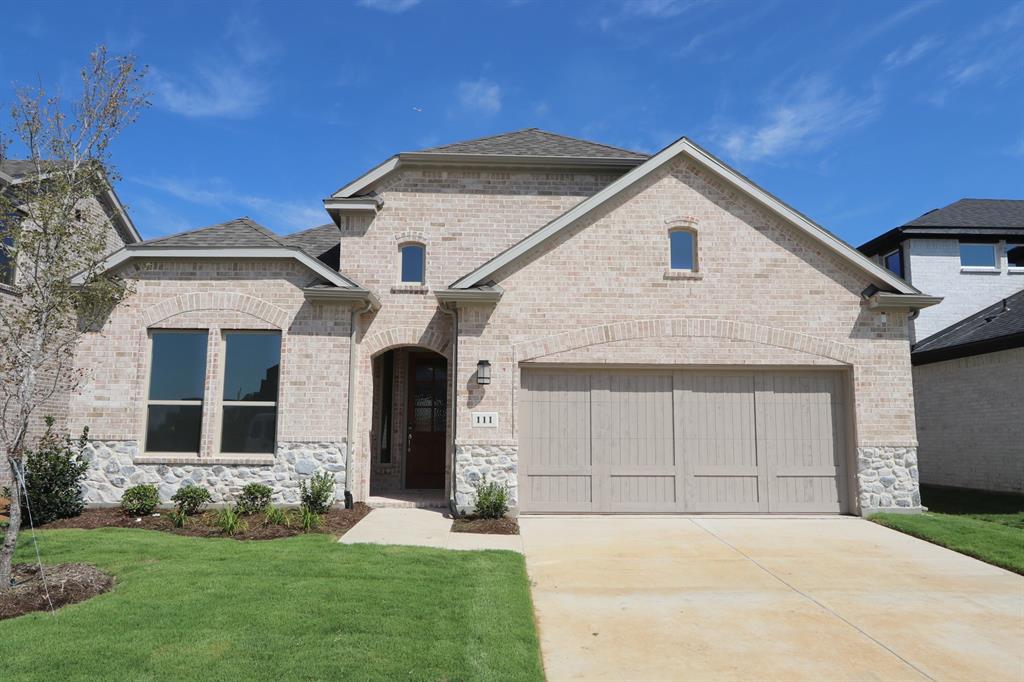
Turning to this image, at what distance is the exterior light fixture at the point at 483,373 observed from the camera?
11.0m

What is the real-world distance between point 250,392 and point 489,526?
482 cm

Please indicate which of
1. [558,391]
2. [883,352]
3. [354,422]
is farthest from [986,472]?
[354,422]

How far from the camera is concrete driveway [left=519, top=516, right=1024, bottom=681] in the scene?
5.09 meters

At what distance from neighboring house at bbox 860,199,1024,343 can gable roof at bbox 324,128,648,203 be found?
9708mm

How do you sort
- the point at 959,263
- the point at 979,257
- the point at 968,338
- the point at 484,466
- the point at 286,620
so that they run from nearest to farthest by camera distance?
the point at 286,620 → the point at 484,466 → the point at 968,338 → the point at 959,263 → the point at 979,257

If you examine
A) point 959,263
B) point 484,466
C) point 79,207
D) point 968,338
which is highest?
point 959,263

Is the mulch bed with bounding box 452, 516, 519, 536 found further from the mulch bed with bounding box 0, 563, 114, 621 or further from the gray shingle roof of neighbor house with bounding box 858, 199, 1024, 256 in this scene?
the gray shingle roof of neighbor house with bounding box 858, 199, 1024, 256

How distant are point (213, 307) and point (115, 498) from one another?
11.6 ft

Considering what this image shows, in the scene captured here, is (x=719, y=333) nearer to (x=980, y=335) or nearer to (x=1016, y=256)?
(x=980, y=335)

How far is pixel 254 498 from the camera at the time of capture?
10641 mm

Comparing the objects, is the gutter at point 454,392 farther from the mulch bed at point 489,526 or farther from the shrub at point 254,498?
the shrub at point 254,498

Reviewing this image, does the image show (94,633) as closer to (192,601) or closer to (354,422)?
(192,601)

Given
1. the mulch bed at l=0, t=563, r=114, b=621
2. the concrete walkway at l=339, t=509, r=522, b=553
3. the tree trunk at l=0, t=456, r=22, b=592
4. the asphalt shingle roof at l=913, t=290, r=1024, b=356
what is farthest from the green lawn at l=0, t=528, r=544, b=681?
the asphalt shingle roof at l=913, t=290, r=1024, b=356

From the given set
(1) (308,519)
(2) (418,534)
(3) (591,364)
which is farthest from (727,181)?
(1) (308,519)
